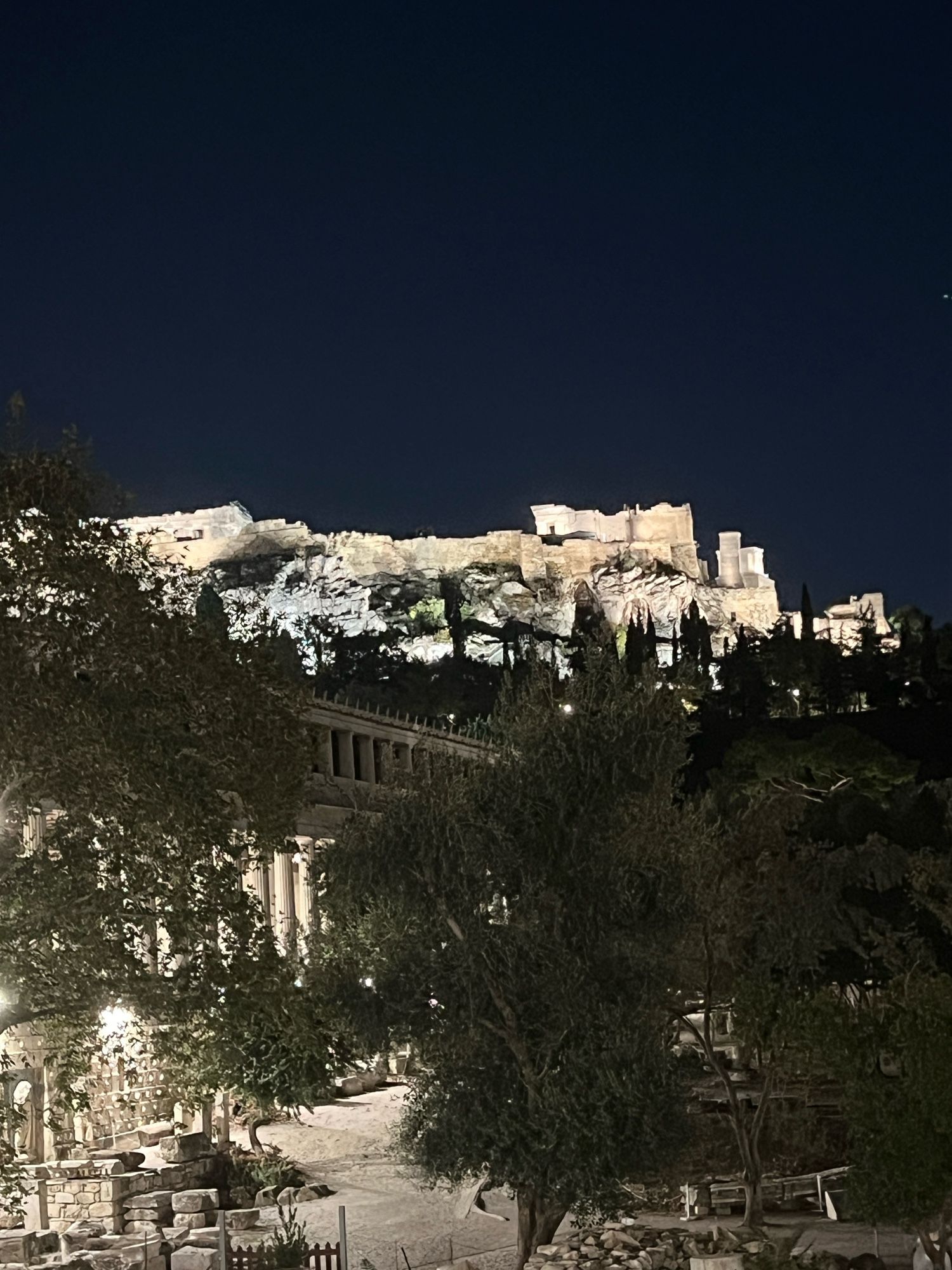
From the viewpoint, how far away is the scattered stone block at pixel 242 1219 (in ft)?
75.2

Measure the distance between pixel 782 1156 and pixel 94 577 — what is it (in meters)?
18.5

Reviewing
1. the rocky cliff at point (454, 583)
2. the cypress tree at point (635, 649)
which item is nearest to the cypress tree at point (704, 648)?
→ the cypress tree at point (635, 649)

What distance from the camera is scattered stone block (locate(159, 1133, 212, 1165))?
26.1 metres

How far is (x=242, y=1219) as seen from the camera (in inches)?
913

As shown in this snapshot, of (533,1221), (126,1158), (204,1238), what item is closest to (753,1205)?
(533,1221)

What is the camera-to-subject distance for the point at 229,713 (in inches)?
723

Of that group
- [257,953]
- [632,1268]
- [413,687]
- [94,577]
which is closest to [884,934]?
[632,1268]

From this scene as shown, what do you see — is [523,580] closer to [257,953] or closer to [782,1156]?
[782,1156]

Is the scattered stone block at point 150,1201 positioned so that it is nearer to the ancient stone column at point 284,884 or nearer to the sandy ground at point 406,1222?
the sandy ground at point 406,1222

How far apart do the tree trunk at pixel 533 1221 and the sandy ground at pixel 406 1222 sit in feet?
4.24

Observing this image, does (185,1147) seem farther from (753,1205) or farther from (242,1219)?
(753,1205)

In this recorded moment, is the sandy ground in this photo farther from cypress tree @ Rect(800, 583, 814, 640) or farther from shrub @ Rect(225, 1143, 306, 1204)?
cypress tree @ Rect(800, 583, 814, 640)

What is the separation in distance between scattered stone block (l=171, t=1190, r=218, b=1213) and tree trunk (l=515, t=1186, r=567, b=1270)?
528cm

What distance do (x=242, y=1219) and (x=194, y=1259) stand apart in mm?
3502
